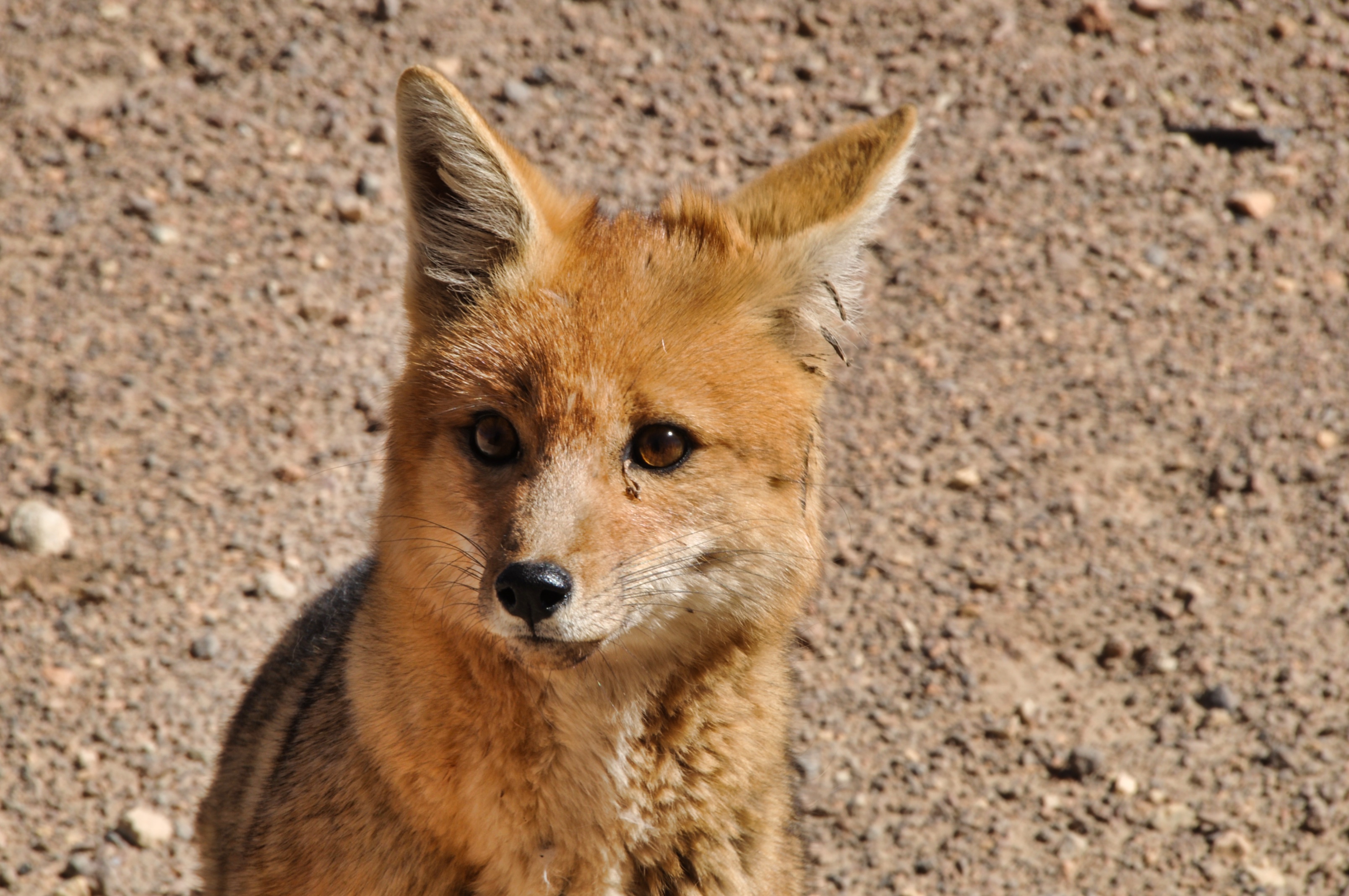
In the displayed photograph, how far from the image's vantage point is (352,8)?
6.77 m

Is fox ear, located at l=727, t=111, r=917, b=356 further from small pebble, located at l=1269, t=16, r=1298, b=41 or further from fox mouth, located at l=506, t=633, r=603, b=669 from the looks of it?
small pebble, located at l=1269, t=16, r=1298, b=41

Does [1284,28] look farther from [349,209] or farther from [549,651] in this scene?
[549,651]

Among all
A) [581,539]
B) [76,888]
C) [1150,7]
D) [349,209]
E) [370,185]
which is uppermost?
[1150,7]

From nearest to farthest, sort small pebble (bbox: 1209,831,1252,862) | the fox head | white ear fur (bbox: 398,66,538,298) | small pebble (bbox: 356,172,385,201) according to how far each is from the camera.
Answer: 1. the fox head
2. white ear fur (bbox: 398,66,538,298)
3. small pebble (bbox: 1209,831,1252,862)
4. small pebble (bbox: 356,172,385,201)

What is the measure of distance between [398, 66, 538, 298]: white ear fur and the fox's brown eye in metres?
0.64

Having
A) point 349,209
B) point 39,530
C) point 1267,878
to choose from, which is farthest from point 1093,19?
point 39,530

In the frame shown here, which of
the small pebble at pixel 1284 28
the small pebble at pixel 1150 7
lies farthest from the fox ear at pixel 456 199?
the small pebble at pixel 1284 28

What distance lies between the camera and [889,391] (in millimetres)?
5910

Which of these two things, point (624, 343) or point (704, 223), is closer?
point (624, 343)

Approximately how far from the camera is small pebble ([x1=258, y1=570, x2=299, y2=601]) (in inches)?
199

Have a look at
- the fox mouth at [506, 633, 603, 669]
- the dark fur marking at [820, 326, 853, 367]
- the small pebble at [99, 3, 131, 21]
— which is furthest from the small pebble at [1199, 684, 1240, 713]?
the small pebble at [99, 3, 131, 21]

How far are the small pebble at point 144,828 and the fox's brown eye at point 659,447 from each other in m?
2.59

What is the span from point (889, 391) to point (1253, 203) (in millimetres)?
2320

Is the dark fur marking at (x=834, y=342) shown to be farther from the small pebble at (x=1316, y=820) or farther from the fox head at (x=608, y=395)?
the small pebble at (x=1316, y=820)
